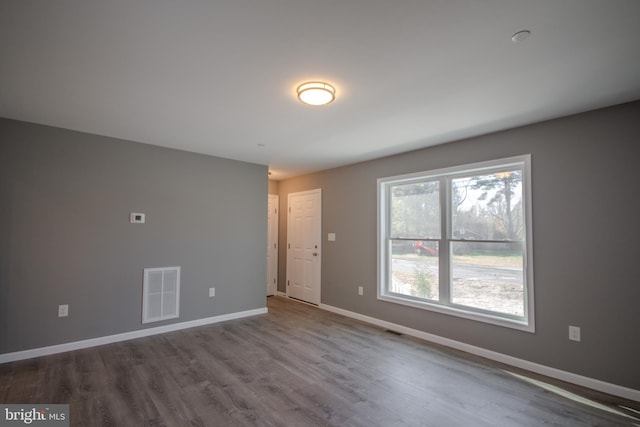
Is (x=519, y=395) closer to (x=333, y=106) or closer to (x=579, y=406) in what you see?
(x=579, y=406)

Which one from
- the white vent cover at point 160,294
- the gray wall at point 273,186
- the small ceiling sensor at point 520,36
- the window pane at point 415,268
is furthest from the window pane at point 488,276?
the gray wall at point 273,186

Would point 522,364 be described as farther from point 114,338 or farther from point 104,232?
point 104,232

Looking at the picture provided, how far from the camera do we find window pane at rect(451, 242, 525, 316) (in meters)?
3.21

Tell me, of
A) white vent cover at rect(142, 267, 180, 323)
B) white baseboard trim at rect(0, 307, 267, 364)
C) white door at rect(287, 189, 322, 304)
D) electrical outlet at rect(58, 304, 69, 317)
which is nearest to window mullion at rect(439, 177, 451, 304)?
white door at rect(287, 189, 322, 304)

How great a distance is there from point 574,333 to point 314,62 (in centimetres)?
328

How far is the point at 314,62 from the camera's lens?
6.77 ft

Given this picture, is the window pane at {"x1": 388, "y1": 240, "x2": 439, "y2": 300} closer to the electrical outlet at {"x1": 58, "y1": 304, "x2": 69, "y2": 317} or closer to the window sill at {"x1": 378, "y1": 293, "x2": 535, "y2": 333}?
the window sill at {"x1": 378, "y1": 293, "x2": 535, "y2": 333}

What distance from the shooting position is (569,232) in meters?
2.84

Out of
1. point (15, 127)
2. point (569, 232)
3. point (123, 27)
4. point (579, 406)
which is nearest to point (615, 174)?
point (569, 232)

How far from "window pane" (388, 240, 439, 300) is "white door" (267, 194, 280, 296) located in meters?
2.87

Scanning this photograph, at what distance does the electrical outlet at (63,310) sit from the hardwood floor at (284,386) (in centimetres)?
44

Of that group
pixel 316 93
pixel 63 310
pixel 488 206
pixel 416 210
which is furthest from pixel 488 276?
pixel 63 310

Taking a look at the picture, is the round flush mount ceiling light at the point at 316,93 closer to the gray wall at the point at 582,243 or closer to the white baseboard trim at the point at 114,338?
the gray wall at the point at 582,243

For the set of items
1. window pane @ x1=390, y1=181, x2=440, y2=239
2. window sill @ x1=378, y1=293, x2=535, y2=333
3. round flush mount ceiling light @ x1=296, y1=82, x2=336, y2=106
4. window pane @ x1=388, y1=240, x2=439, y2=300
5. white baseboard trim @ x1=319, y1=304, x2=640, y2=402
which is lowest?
white baseboard trim @ x1=319, y1=304, x2=640, y2=402
